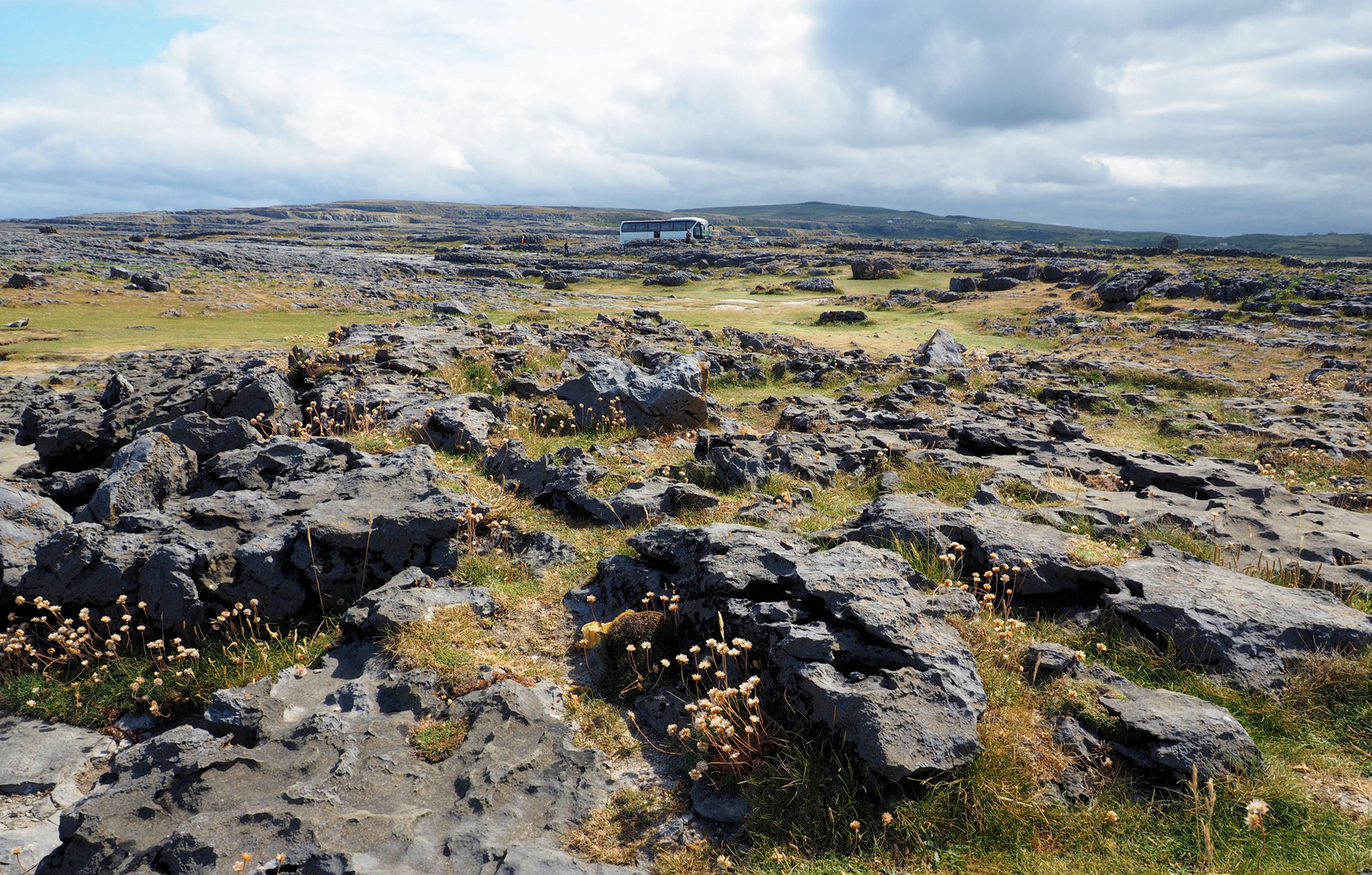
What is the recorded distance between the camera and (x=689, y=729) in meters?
4.93

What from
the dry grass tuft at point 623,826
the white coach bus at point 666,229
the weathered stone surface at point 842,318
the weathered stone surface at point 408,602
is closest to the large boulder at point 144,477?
the weathered stone surface at point 408,602

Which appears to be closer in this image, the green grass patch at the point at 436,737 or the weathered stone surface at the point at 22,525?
the green grass patch at the point at 436,737

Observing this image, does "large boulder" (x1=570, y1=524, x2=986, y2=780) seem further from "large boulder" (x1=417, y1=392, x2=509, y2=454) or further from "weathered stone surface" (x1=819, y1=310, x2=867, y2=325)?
"weathered stone surface" (x1=819, y1=310, x2=867, y2=325)

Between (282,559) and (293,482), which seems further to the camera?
(293,482)

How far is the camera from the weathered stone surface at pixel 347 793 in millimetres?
4023

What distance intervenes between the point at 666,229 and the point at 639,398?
10761 cm

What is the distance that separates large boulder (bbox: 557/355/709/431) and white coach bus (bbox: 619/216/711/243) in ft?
333

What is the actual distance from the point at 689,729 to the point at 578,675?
5.22 feet

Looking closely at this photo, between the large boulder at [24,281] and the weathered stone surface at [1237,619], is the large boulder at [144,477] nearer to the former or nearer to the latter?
the weathered stone surface at [1237,619]

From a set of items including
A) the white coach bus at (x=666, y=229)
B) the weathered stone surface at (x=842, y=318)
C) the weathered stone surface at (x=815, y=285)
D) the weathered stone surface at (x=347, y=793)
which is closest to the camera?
the weathered stone surface at (x=347, y=793)

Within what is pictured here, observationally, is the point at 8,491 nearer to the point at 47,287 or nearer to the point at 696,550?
the point at 696,550

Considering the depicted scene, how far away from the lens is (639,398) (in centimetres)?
1399

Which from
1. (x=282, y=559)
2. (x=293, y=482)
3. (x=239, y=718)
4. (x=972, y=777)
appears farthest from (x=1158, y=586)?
(x=293, y=482)

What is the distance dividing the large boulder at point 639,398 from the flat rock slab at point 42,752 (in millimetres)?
9155
